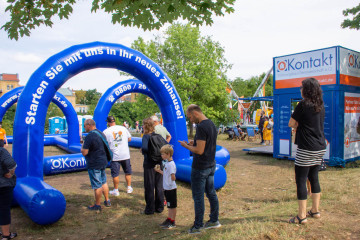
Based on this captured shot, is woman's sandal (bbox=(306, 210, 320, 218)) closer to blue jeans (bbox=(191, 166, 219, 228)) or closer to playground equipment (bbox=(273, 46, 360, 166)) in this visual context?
blue jeans (bbox=(191, 166, 219, 228))

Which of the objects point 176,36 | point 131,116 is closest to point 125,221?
point 176,36

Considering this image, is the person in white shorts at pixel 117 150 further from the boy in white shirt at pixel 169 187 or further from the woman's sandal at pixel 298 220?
the woman's sandal at pixel 298 220

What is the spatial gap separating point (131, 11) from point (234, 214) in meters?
3.59

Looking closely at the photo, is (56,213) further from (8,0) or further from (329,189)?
(329,189)

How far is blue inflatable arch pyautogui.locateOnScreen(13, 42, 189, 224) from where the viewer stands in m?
4.50

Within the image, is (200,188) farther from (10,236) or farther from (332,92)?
(332,92)

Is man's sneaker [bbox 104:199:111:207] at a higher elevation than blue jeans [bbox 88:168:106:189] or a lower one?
lower

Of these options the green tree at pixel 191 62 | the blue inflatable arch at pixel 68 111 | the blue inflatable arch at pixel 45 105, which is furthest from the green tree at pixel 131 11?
the green tree at pixel 191 62

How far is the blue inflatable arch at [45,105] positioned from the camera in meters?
4.50

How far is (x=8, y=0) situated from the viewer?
436cm

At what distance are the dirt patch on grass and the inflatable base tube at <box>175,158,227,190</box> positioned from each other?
0.81 ft

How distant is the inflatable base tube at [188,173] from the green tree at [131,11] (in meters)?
3.44

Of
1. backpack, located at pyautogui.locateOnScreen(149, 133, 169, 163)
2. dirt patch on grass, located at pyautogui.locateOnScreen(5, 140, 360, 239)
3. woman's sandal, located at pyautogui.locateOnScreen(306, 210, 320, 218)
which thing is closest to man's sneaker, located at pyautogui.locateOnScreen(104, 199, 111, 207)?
dirt patch on grass, located at pyautogui.locateOnScreen(5, 140, 360, 239)

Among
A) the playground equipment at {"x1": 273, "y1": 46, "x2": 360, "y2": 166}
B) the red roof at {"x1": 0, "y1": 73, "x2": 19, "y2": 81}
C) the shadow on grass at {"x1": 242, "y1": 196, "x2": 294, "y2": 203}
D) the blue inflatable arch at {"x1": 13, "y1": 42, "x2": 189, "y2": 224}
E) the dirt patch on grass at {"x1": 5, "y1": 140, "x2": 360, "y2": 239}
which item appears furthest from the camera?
the red roof at {"x1": 0, "y1": 73, "x2": 19, "y2": 81}
